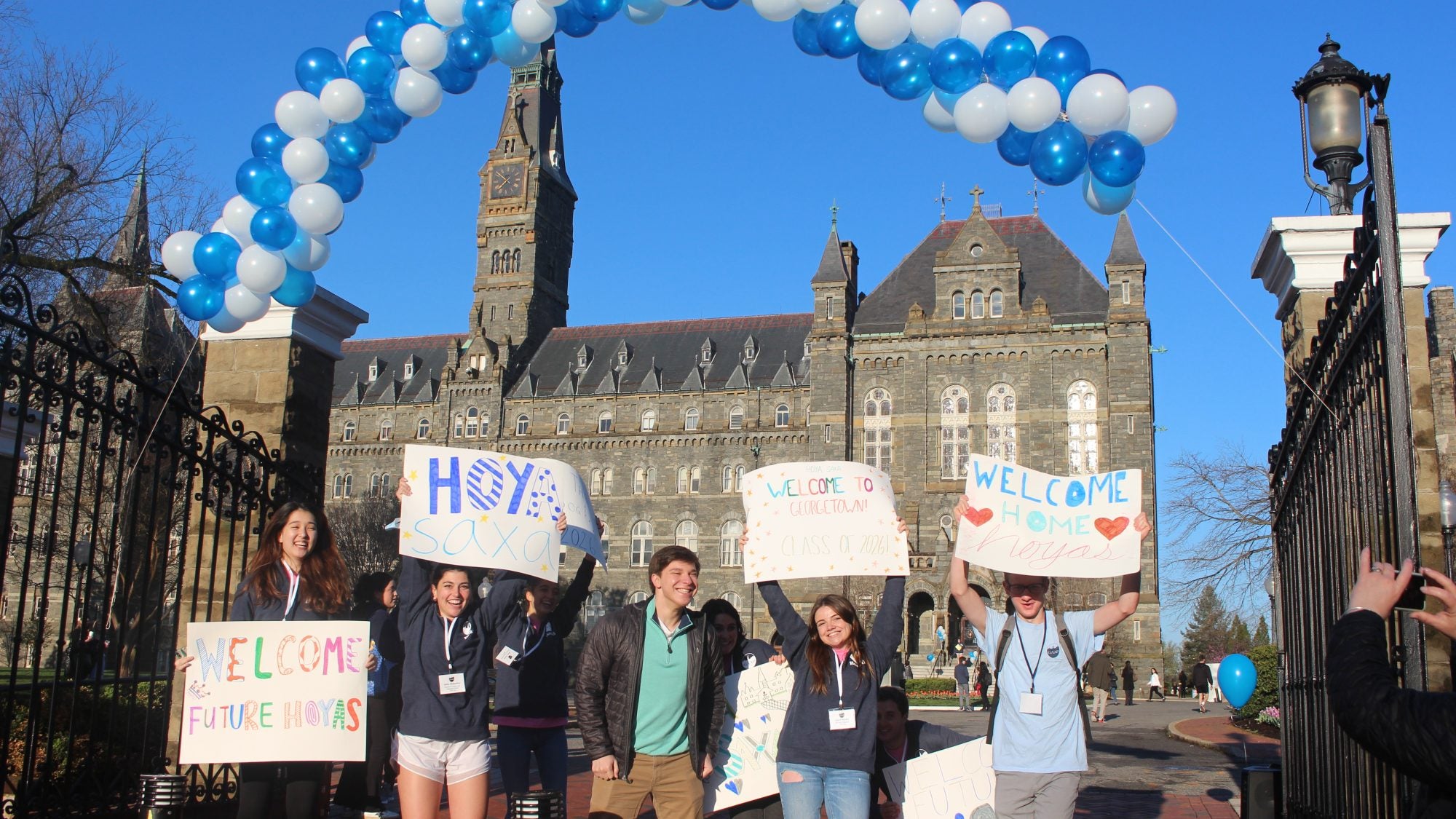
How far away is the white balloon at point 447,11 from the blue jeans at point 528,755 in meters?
4.55

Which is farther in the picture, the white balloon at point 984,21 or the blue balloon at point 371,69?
the blue balloon at point 371,69

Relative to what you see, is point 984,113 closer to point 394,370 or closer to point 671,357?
point 671,357

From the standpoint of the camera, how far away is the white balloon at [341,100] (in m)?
7.85

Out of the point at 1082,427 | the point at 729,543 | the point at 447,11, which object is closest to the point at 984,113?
the point at 447,11

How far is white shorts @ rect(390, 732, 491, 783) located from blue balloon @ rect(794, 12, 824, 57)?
502 centimetres

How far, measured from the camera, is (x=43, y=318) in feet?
19.6

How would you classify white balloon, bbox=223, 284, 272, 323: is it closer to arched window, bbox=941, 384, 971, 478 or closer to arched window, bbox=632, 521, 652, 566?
arched window, bbox=941, 384, 971, 478

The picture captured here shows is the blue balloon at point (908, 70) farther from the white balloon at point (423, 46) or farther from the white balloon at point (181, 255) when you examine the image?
the white balloon at point (181, 255)

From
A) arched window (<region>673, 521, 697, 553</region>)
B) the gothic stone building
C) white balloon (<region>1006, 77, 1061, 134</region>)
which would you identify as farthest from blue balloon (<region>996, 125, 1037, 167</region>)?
arched window (<region>673, 521, 697, 553</region>)

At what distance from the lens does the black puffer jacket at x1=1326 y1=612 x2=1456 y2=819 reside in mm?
2766

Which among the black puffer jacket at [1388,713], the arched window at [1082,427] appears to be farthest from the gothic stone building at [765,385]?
the black puffer jacket at [1388,713]

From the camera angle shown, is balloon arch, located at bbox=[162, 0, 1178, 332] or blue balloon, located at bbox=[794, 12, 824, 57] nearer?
balloon arch, located at bbox=[162, 0, 1178, 332]

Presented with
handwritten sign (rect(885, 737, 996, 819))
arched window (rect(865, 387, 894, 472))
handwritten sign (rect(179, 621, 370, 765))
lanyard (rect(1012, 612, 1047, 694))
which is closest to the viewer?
lanyard (rect(1012, 612, 1047, 694))

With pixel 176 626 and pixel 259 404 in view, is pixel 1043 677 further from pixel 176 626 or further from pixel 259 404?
pixel 259 404
